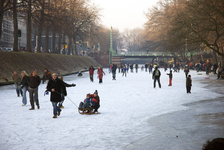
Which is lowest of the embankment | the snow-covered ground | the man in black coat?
the snow-covered ground

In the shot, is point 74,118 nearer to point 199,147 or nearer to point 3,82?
point 199,147

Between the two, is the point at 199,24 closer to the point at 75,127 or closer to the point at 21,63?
the point at 21,63

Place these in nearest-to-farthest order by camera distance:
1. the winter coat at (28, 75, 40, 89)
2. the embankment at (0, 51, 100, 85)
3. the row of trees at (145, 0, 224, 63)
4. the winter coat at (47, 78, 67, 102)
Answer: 1. the winter coat at (47, 78, 67, 102)
2. the winter coat at (28, 75, 40, 89)
3. the embankment at (0, 51, 100, 85)
4. the row of trees at (145, 0, 224, 63)

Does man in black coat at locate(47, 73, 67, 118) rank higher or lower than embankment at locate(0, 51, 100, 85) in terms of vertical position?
lower

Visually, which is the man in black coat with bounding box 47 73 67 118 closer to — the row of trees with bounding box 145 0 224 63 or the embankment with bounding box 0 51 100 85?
the embankment with bounding box 0 51 100 85

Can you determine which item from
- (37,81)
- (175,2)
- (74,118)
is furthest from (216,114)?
(175,2)

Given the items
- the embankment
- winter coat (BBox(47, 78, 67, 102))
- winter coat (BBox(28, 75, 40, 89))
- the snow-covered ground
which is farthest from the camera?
the embankment

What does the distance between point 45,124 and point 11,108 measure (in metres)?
3.65

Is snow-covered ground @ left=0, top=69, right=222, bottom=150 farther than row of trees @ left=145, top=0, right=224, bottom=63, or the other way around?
row of trees @ left=145, top=0, right=224, bottom=63

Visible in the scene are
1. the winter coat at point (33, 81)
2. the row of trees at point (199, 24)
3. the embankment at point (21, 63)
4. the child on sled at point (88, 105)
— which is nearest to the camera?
the child on sled at point (88, 105)

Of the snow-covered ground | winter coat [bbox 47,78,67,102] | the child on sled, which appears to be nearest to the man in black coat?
winter coat [bbox 47,78,67,102]

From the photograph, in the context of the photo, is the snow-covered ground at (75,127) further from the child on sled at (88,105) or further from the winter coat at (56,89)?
the winter coat at (56,89)

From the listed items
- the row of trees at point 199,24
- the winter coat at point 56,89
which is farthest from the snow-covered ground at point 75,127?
the row of trees at point 199,24

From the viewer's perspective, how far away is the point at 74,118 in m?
9.19
